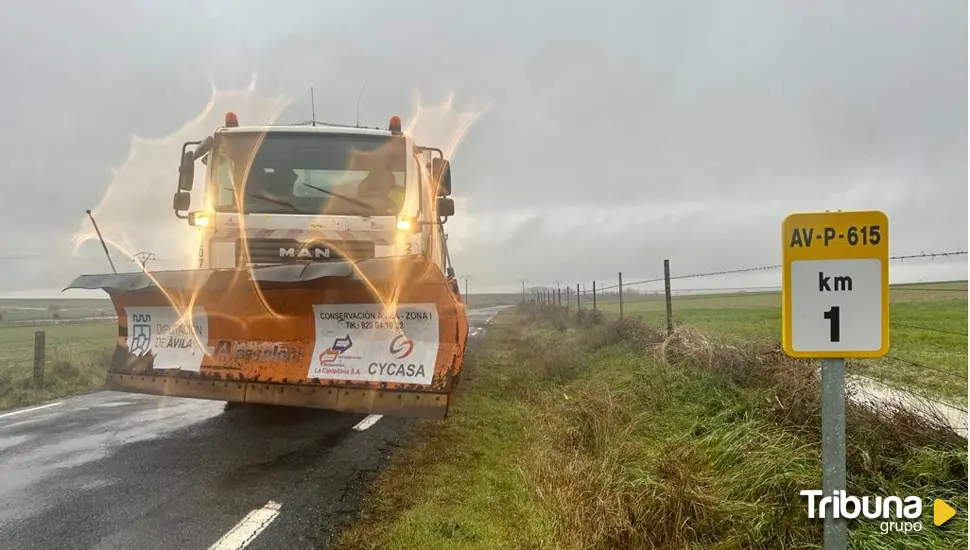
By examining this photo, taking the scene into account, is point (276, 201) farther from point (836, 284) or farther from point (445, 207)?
point (836, 284)

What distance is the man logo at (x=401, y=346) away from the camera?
4613mm

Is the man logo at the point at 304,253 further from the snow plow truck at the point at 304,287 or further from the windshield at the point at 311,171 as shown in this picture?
the windshield at the point at 311,171

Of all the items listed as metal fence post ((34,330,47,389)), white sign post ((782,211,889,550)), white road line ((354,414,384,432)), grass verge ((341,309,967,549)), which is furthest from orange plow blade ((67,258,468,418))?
metal fence post ((34,330,47,389))

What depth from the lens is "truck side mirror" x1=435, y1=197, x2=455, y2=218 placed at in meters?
6.55

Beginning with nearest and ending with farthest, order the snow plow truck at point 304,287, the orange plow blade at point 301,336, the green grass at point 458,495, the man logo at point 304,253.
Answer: the green grass at point 458,495 < the orange plow blade at point 301,336 < the snow plow truck at point 304,287 < the man logo at point 304,253

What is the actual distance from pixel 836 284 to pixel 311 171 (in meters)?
5.24

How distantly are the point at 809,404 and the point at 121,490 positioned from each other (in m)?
4.93

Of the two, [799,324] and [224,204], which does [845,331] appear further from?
[224,204]

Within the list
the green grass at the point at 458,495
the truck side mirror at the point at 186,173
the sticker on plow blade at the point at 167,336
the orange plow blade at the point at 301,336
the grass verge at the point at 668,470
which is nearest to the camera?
the grass verge at the point at 668,470

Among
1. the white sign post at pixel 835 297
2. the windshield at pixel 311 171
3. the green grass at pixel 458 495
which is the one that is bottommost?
the green grass at pixel 458 495

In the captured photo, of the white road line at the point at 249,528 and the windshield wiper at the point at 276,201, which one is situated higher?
the windshield wiper at the point at 276,201

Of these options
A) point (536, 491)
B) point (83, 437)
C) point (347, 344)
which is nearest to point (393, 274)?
point (347, 344)

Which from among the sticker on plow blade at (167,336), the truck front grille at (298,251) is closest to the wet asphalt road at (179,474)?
the sticker on plow blade at (167,336)

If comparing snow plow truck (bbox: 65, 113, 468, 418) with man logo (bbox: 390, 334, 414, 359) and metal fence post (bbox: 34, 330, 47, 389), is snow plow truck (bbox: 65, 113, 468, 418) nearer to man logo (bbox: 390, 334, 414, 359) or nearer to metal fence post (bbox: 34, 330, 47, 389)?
man logo (bbox: 390, 334, 414, 359)
